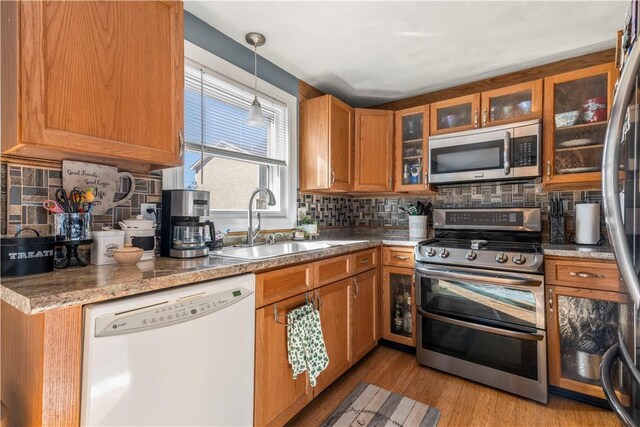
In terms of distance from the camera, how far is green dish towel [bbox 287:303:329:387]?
156cm

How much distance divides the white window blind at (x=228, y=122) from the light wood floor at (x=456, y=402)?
66.6 inches

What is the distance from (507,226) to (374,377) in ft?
5.21

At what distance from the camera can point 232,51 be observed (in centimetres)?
209

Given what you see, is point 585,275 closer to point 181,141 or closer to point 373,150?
point 373,150

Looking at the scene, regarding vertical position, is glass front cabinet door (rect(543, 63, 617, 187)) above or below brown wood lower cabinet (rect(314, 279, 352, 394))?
above

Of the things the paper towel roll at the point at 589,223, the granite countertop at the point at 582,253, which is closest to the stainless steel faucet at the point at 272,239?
the granite countertop at the point at 582,253

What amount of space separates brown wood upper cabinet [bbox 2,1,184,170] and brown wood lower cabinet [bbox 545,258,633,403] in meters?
2.30

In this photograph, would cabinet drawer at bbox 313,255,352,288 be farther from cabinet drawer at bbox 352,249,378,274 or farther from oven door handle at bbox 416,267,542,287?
oven door handle at bbox 416,267,542,287

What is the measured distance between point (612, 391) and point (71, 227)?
1.91 m

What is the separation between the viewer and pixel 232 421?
125 centimetres

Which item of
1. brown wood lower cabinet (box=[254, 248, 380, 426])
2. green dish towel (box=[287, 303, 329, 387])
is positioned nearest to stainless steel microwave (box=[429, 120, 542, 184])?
brown wood lower cabinet (box=[254, 248, 380, 426])

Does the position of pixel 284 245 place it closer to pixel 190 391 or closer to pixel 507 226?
pixel 190 391

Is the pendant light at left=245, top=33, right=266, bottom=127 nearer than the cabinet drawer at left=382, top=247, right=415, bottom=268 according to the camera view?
Yes

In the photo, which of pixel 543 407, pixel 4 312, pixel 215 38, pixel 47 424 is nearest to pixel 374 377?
pixel 543 407
